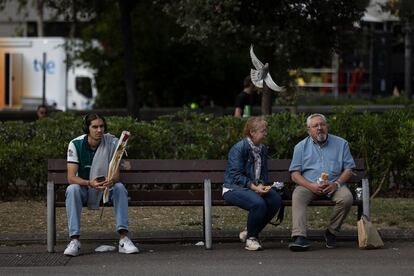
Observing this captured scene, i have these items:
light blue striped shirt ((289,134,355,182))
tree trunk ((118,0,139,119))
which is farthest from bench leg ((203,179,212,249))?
tree trunk ((118,0,139,119))

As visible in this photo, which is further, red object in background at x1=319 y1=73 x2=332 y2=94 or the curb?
red object in background at x1=319 y1=73 x2=332 y2=94

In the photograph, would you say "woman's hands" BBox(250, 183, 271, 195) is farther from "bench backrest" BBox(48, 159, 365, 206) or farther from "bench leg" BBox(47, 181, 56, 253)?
"bench leg" BBox(47, 181, 56, 253)

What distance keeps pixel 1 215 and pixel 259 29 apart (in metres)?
5.50

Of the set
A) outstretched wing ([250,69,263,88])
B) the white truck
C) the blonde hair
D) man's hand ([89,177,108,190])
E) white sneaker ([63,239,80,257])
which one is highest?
the white truck

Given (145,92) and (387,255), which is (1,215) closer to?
(387,255)

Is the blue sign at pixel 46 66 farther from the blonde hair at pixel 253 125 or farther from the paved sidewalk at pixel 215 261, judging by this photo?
the blonde hair at pixel 253 125

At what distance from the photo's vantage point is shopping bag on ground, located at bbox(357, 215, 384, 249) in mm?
8500

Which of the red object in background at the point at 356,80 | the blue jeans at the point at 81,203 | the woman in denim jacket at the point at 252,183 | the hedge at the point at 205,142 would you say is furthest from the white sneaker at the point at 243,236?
the red object in background at the point at 356,80

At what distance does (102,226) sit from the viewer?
9734 millimetres

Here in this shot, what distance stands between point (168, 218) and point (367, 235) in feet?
8.75

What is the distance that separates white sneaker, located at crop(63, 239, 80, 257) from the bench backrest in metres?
0.48

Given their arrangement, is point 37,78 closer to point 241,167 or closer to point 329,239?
point 241,167

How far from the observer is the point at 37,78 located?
32000mm

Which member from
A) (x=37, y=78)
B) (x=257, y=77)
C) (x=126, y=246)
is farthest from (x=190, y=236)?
(x=37, y=78)
